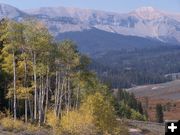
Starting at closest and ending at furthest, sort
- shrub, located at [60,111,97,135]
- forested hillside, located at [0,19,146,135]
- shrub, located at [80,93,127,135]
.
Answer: shrub, located at [60,111,97,135]
forested hillside, located at [0,19,146,135]
shrub, located at [80,93,127,135]

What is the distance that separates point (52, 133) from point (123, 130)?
18490mm

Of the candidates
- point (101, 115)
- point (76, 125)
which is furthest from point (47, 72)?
point (76, 125)

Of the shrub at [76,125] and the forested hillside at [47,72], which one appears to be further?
the forested hillside at [47,72]

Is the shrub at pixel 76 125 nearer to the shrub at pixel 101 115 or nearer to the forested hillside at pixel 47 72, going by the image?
the forested hillside at pixel 47 72

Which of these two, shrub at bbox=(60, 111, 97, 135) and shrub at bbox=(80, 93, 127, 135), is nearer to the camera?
shrub at bbox=(60, 111, 97, 135)

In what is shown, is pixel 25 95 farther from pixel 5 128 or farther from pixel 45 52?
pixel 5 128

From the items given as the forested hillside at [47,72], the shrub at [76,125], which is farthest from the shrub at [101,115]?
the shrub at [76,125]

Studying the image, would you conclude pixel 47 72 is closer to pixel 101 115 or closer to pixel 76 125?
pixel 101 115

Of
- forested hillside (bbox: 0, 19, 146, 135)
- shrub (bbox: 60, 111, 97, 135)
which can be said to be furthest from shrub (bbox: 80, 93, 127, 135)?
shrub (bbox: 60, 111, 97, 135)

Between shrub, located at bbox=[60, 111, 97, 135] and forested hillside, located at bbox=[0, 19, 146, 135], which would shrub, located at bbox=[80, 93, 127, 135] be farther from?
shrub, located at bbox=[60, 111, 97, 135]

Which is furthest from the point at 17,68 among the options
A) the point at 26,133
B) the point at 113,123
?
the point at 26,133

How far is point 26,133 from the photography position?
39.2 m

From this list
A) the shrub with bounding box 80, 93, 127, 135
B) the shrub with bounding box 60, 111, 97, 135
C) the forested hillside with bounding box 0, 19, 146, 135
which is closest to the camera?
the shrub with bounding box 60, 111, 97, 135

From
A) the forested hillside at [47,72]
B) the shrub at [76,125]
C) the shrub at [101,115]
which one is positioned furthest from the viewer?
the shrub at [101,115]
